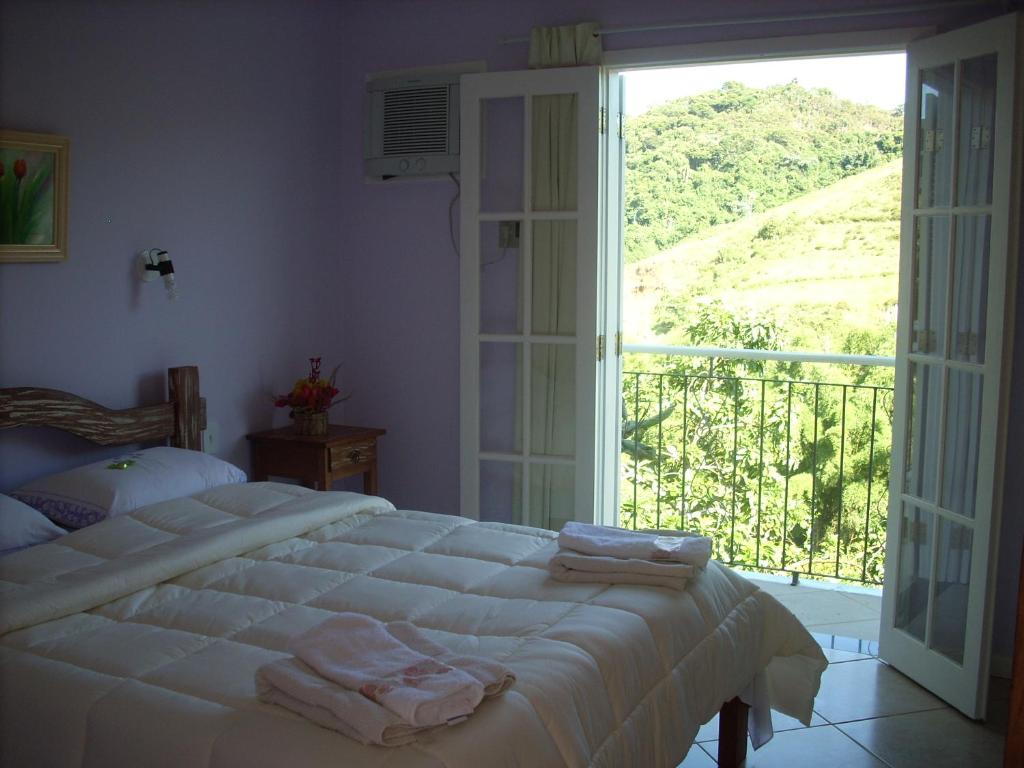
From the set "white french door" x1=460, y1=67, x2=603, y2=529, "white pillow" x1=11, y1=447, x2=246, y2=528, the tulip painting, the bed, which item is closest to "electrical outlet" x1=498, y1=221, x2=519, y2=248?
"white french door" x1=460, y1=67, x2=603, y2=529

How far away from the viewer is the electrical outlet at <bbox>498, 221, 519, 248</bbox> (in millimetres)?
4047

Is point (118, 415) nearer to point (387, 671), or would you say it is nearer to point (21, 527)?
point (21, 527)

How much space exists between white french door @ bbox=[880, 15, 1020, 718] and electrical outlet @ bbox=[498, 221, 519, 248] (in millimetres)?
1485

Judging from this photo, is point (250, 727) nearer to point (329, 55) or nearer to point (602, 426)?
point (602, 426)

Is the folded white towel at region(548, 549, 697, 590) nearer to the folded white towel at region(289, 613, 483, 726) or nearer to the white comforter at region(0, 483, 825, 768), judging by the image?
the white comforter at region(0, 483, 825, 768)

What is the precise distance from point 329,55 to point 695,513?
342cm

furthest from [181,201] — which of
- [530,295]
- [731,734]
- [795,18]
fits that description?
[731,734]

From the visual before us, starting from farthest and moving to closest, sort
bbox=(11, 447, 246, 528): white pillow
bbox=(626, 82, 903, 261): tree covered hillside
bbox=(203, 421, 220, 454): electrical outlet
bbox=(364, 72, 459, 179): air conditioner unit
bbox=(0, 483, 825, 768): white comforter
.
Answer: bbox=(626, 82, 903, 261): tree covered hillside, bbox=(364, 72, 459, 179): air conditioner unit, bbox=(203, 421, 220, 454): electrical outlet, bbox=(11, 447, 246, 528): white pillow, bbox=(0, 483, 825, 768): white comforter

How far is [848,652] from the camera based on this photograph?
12.1ft

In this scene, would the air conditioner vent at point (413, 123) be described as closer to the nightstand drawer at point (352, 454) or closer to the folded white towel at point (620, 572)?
the nightstand drawer at point (352, 454)

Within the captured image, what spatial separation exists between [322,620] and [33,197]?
5.61 ft

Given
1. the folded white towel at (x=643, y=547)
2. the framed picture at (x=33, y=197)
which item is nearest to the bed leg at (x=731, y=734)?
the folded white towel at (x=643, y=547)

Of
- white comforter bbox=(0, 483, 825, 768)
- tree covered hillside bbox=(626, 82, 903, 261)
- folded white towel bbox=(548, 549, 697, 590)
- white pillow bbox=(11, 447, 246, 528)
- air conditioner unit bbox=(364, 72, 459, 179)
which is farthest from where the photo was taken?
tree covered hillside bbox=(626, 82, 903, 261)

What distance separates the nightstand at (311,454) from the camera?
3871 mm
